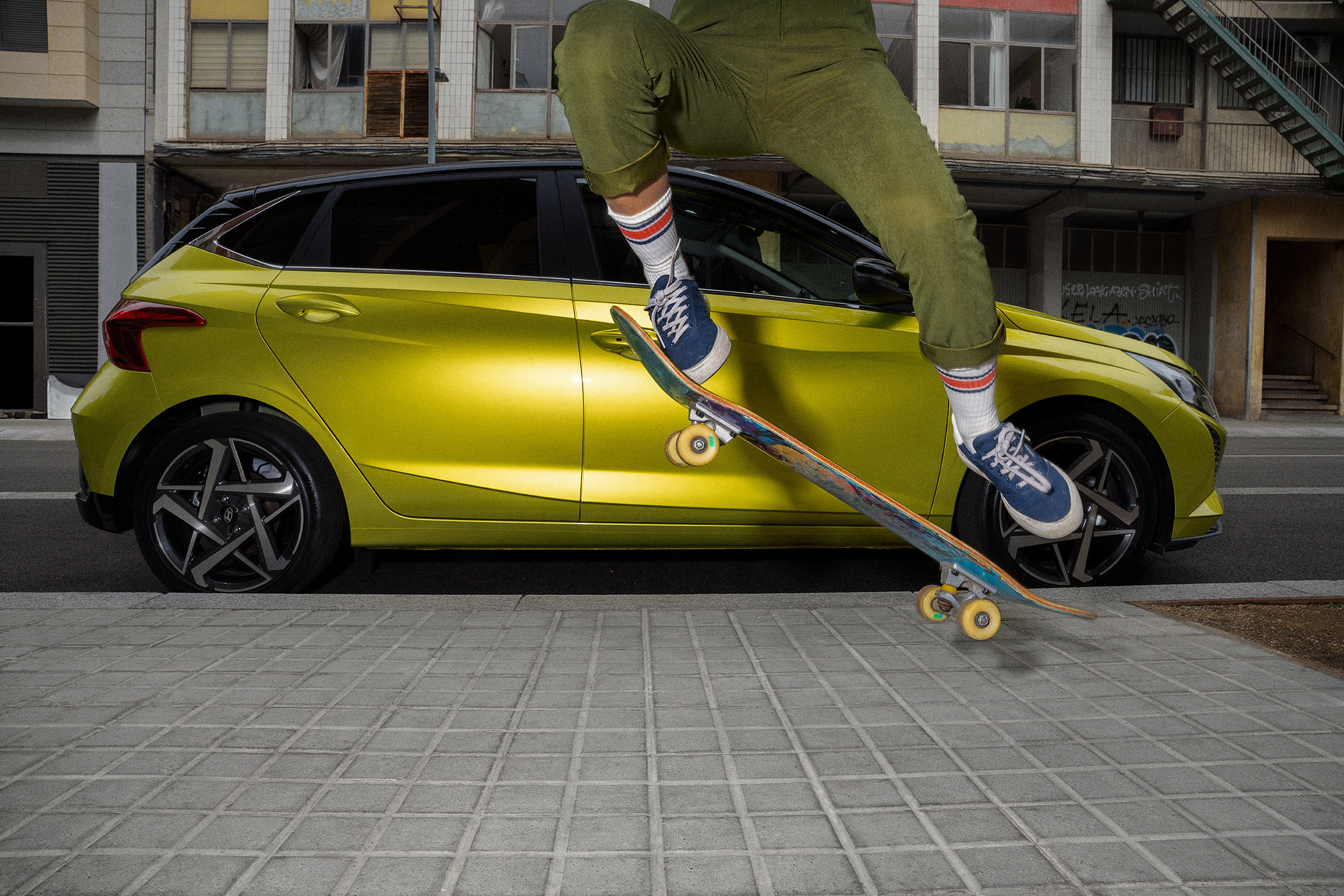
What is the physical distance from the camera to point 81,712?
254 cm

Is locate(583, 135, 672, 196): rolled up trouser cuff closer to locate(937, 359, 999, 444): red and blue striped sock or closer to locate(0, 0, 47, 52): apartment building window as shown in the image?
locate(937, 359, 999, 444): red and blue striped sock

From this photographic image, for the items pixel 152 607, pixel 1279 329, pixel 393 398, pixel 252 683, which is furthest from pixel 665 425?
pixel 1279 329

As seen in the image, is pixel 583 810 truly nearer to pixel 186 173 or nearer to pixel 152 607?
pixel 152 607

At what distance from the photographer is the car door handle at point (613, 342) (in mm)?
3873

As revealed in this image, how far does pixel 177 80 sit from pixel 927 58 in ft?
52.2

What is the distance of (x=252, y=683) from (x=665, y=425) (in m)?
1.78


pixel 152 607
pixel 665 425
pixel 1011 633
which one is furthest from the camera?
pixel 665 425

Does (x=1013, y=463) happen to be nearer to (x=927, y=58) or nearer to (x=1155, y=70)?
(x=927, y=58)

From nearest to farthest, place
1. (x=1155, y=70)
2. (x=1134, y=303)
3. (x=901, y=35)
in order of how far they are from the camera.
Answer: (x=901, y=35) < (x=1155, y=70) < (x=1134, y=303)

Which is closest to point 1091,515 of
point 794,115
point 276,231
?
point 794,115

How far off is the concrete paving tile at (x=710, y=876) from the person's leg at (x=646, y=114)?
4.35ft

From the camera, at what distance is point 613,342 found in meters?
3.89

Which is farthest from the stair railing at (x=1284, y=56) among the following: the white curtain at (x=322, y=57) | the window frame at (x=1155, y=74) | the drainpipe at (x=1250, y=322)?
the white curtain at (x=322, y=57)

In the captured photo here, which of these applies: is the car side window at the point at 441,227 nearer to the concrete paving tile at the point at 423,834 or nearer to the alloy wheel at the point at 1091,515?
the alloy wheel at the point at 1091,515
